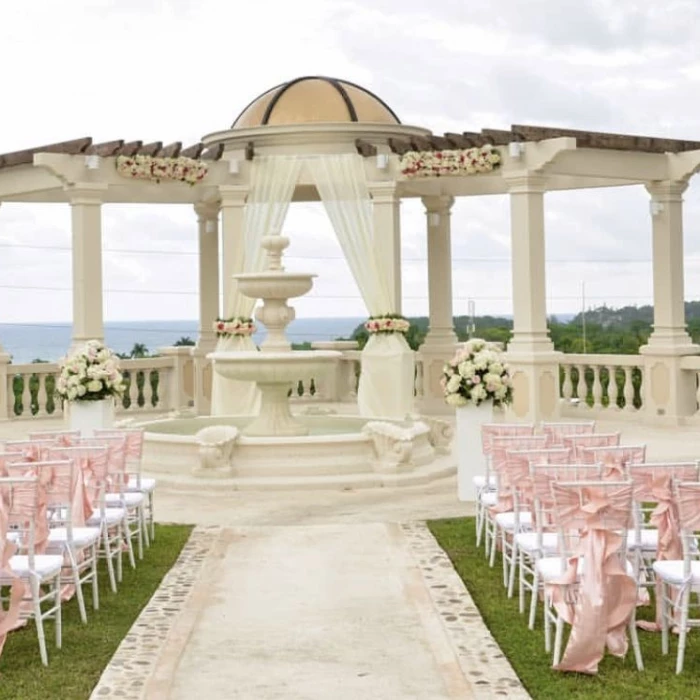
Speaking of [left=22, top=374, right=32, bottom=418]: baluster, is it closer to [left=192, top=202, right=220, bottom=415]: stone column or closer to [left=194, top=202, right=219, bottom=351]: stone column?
[left=192, top=202, right=220, bottom=415]: stone column

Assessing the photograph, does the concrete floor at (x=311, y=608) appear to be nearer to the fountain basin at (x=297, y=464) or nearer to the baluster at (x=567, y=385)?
the fountain basin at (x=297, y=464)

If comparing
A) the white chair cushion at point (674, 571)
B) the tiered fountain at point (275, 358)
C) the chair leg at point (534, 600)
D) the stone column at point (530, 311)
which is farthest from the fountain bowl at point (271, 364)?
the white chair cushion at point (674, 571)

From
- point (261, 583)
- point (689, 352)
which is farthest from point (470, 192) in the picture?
point (261, 583)

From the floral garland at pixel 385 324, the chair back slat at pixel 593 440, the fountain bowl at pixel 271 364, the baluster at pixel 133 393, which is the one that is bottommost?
the chair back slat at pixel 593 440

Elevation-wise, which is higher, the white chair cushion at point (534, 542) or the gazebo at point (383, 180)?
the gazebo at point (383, 180)

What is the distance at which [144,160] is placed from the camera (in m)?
16.3

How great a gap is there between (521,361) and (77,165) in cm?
594

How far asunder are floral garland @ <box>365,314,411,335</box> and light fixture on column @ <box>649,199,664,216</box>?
3696mm

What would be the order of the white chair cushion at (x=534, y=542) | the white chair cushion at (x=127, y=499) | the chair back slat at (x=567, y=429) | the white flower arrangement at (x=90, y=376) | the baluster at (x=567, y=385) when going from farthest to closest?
the baluster at (x=567, y=385) → the white flower arrangement at (x=90, y=376) → the chair back slat at (x=567, y=429) → the white chair cushion at (x=127, y=499) → the white chair cushion at (x=534, y=542)

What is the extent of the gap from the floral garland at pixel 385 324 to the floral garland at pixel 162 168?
296 centimetres

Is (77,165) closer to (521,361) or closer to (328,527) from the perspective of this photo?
(521,361)

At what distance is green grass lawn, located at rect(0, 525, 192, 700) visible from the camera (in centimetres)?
590

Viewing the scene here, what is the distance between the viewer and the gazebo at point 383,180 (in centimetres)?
1590

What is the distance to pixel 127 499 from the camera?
9062mm
